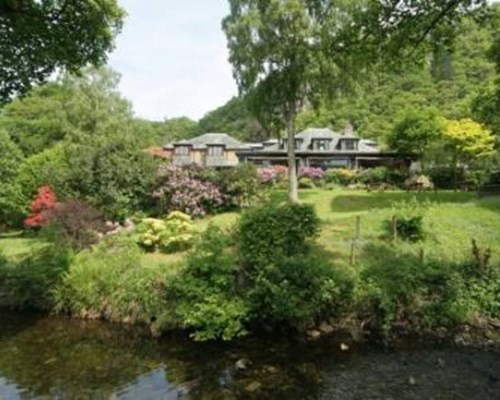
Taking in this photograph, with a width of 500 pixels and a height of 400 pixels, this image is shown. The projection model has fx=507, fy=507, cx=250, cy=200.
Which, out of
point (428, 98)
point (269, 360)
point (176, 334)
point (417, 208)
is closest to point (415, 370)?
point (269, 360)

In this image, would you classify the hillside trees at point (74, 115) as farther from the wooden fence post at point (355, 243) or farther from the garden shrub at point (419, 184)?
the wooden fence post at point (355, 243)

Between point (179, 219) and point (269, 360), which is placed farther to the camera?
point (179, 219)

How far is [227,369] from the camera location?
1154 centimetres

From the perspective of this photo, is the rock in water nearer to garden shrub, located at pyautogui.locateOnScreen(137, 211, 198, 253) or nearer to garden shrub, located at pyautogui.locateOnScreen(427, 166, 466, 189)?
garden shrub, located at pyautogui.locateOnScreen(137, 211, 198, 253)

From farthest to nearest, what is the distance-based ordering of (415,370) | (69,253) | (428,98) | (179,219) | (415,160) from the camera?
1. (428,98)
2. (415,160)
3. (179,219)
4. (69,253)
5. (415,370)

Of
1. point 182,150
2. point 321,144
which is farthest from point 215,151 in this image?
point 321,144

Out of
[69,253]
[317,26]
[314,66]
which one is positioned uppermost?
[317,26]

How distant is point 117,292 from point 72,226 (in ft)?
18.6

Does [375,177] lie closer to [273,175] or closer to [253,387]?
[273,175]

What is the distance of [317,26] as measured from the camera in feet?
85.7

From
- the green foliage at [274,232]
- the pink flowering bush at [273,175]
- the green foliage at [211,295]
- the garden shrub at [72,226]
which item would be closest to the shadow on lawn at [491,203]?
the green foliage at [274,232]

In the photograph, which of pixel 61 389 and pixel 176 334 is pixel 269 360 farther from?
pixel 61 389

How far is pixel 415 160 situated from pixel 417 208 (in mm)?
20726

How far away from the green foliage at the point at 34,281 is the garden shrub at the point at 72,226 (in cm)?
180
